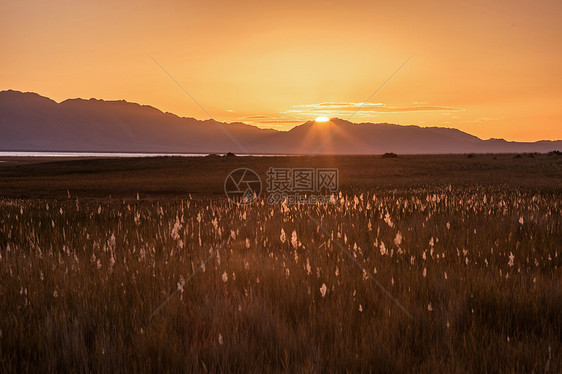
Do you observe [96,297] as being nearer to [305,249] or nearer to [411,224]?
[305,249]

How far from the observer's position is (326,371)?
2.50m

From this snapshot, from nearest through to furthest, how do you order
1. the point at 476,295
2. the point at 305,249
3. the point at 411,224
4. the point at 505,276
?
the point at 476,295
the point at 505,276
the point at 305,249
the point at 411,224

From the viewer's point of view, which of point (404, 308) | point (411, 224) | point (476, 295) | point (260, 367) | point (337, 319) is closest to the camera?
point (260, 367)

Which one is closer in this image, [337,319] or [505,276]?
[337,319]

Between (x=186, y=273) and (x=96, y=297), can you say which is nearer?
(x=96, y=297)

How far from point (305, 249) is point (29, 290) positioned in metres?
3.09

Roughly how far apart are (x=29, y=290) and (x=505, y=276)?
14.8 feet

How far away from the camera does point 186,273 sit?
13.5ft

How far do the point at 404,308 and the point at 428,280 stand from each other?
77cm

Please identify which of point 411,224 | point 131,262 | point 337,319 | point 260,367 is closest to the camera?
point 260,367

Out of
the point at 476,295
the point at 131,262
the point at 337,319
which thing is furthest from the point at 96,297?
the point at 476,295

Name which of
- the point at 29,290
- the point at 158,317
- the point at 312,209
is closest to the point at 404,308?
the point at 158,317

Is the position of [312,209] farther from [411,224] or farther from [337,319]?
[337,319]

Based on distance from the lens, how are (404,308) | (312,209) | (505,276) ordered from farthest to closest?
(312,209) < (505,276) < (404,308)
